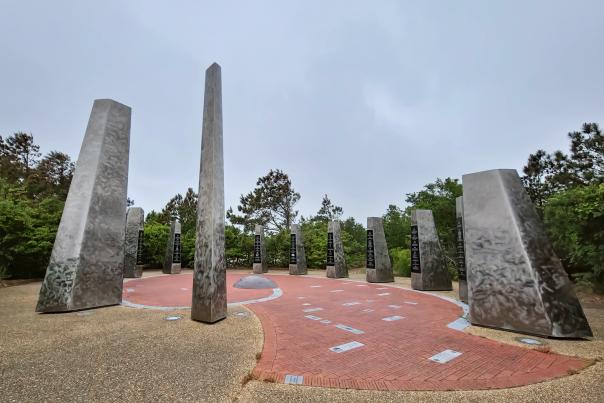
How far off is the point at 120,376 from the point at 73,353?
135 centimetres

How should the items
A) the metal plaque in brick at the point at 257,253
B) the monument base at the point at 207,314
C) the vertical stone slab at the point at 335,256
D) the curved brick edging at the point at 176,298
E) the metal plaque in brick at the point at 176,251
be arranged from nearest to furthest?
the monument base at the point at 207,314
the curved brick edging at the point at 176,298
the vertical stone slab at the point at 335,256
the metal plaque in brick at the point at 176,251
the metal plaque in brick at the point at 257,253

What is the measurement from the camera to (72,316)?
6254 millimetres

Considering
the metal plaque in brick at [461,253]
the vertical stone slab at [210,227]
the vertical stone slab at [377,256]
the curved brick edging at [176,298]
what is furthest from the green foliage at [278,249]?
the vertical stone slab at [210,227]

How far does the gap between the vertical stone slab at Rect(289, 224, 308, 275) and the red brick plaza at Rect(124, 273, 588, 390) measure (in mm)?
10111

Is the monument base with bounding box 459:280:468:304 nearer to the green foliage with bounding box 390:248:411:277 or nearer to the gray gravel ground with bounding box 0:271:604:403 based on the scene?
the gray gravel ground with bounding box 0:271:604:403

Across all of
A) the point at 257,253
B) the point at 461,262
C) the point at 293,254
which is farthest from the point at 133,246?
the point at 461,262

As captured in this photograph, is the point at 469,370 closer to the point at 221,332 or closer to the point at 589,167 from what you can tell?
the point at 221,332

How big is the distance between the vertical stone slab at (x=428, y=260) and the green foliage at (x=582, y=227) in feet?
13.4

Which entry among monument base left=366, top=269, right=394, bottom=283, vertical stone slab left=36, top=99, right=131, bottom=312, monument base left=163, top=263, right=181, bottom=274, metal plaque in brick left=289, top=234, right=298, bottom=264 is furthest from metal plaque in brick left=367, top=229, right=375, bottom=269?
monument base left=163, top=263, right=181, bottom=274

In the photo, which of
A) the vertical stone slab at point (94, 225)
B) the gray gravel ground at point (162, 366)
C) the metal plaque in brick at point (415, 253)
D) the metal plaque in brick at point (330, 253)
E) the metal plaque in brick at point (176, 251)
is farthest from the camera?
the metal plaque in brick at point (176, 251)

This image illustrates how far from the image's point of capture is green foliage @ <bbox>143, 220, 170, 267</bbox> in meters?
20.9

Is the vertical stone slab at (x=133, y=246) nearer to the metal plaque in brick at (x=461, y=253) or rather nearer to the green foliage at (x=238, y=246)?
the green foliage at (x=238, y=246)

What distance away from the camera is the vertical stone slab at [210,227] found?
5941 millimetres

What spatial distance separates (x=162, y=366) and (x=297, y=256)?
14.4 metres
